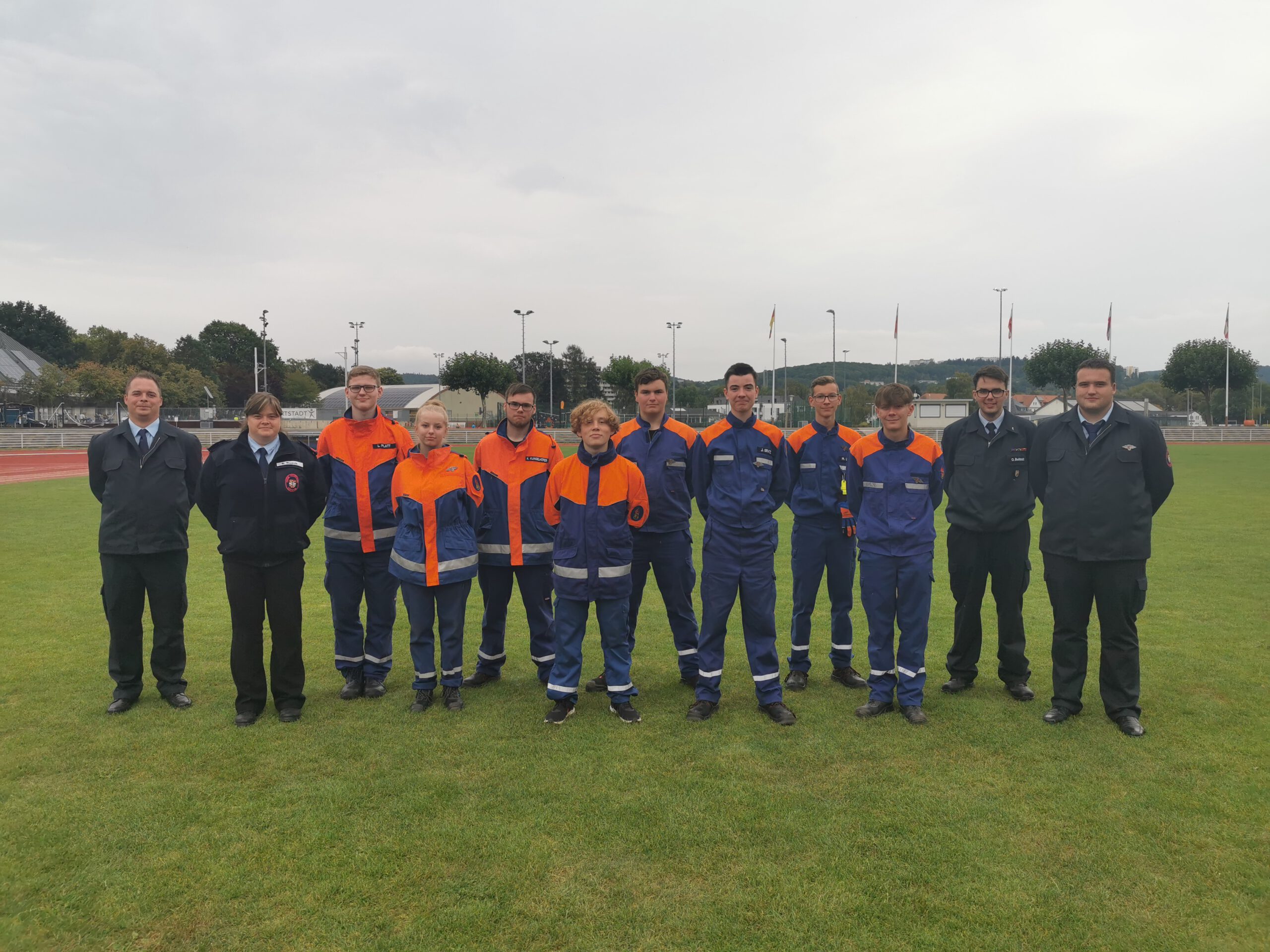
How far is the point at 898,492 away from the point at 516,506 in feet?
8.14

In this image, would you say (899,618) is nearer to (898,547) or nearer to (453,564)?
(898,547)

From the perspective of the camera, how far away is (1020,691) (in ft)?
16.4

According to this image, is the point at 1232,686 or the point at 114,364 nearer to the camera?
the point at 1232,686

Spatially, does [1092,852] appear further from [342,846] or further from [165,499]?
[165,499]

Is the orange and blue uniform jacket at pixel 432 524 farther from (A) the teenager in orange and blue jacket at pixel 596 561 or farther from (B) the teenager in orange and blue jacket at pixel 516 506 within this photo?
(A) the teenager in orange and blue jacket at pixel 596 561

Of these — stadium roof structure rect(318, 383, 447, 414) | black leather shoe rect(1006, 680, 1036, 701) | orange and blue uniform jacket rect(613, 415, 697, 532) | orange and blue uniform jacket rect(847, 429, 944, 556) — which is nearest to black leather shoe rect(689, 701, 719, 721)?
orange and blue uniform jacket rect(613, 415, 697, 532)

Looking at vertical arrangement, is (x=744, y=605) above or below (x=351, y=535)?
below

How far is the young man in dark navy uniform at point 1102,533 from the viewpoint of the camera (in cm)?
455

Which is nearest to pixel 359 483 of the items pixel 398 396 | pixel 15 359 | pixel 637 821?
pixel 637 821

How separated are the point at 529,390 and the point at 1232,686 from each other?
511cm

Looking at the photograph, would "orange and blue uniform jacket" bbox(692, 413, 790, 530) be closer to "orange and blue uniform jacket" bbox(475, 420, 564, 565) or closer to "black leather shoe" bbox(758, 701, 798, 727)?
"orange and blue uniform jacket" bbox(475, 420, 564, 565)

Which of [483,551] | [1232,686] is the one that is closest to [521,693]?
[483,551]

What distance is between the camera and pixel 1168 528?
39.1ft

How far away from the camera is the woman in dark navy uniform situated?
4.61 meters
